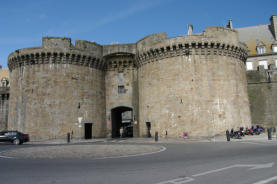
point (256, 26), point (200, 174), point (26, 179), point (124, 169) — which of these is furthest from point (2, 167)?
point (256, 26)

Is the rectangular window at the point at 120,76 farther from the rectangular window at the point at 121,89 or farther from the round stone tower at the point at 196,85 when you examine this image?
the round stone tower at the point at 196,85

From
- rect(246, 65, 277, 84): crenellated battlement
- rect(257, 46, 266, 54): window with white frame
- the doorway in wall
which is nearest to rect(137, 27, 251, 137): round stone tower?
rect(246, 65, 277, 84): crenellated battlement

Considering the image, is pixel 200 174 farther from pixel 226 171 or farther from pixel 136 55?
pixel 136 55

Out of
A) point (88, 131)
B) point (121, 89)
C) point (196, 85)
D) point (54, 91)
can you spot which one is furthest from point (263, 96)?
point (54, 91)

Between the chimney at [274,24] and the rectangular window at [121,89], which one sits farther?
the chimney at [274,24]

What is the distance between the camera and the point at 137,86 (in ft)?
87.2

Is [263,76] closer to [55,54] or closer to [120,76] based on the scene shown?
[120,76]

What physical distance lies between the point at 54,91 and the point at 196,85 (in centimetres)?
1423

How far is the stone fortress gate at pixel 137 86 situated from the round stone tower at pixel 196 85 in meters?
0.09

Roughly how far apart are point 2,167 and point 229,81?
2027 cm

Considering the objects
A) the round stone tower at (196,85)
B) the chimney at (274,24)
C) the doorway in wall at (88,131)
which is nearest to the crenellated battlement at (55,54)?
the doorway in wall at (88,131)

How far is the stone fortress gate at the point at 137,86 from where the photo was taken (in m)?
21.5

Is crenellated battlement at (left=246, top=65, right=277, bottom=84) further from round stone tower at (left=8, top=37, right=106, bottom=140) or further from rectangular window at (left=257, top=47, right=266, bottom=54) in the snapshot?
round stone tower at (left=8, top=37, right=106, bottom=140)

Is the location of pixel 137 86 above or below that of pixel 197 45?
below
